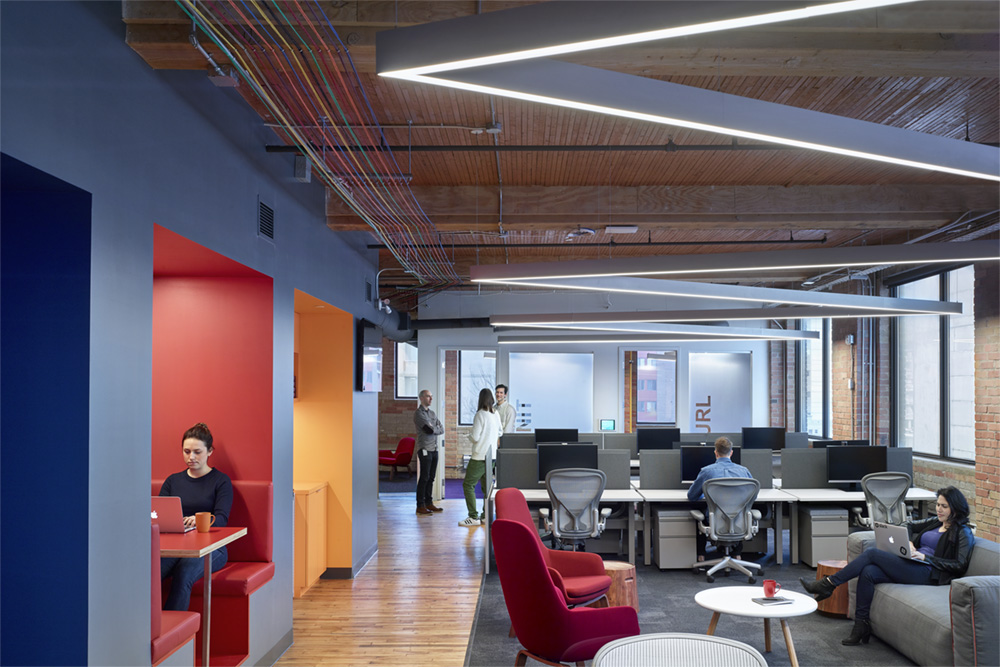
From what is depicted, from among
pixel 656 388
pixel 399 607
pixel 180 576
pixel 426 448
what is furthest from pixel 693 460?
pixel 656 388

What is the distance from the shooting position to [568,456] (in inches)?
314

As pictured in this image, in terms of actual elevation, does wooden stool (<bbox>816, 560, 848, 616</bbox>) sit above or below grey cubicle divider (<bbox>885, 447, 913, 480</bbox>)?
below

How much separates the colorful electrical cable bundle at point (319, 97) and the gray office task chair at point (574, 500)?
2.66 m

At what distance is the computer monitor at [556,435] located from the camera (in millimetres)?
9766

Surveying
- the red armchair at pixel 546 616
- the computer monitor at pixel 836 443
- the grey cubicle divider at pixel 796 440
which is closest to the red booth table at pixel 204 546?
the red armchair at pixel 546 616

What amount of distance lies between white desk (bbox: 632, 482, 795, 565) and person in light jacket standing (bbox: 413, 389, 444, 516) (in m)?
3.97

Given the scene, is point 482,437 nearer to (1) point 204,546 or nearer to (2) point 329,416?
(2) point 329,416

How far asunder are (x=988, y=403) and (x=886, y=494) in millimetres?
1411

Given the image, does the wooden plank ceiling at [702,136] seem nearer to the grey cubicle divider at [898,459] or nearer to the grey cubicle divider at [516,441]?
the grey cubicle divider at [898,459]

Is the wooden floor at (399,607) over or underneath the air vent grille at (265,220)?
underneath

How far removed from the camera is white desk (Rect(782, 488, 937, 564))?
25.3 ft

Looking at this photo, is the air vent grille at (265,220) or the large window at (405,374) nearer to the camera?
the air vent grille at (265,220)

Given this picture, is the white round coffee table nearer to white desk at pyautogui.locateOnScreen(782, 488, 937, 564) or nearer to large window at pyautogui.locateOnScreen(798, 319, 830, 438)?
white desk at pyautogui.locateOnScreen(782, 488, 937, 564)

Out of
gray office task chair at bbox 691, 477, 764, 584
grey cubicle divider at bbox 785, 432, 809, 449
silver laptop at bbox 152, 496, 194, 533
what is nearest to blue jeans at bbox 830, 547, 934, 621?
gray office task chair at bbox 691, 477, 764, 584
